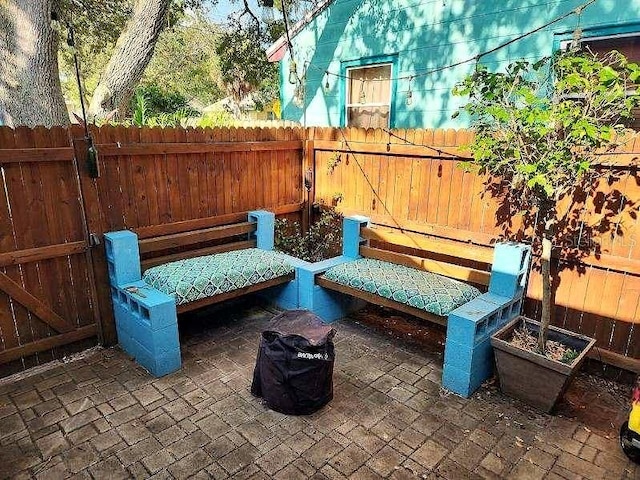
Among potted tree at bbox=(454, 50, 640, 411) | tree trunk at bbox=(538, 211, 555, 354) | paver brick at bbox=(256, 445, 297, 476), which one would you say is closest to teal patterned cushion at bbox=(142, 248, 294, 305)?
paver brick at bbox=(256, 445, 297, 476)

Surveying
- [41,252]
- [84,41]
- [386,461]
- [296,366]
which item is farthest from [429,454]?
[84,41]

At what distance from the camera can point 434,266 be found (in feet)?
13.3

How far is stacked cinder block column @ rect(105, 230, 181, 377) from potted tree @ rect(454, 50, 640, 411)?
2.60 meters

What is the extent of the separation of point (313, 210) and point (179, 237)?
77.2 inches

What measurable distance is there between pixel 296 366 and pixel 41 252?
2365 millimetres

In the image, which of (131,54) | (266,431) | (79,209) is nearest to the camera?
(266,431)

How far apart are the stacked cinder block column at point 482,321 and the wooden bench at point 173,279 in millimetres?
1842

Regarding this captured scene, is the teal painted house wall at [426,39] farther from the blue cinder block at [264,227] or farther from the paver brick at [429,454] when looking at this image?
the paver brick at [429,454]

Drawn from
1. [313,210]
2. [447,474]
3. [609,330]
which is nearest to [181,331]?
[313,210]

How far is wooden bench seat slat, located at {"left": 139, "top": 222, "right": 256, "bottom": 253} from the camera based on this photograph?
401 centimetres

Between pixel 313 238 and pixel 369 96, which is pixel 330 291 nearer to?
pixel 313 238

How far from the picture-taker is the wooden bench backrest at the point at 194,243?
13.3 ft

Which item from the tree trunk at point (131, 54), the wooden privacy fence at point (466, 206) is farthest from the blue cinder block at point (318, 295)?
the tree trunk at point (131, 54)

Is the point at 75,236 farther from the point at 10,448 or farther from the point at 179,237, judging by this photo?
the point at 10,448
